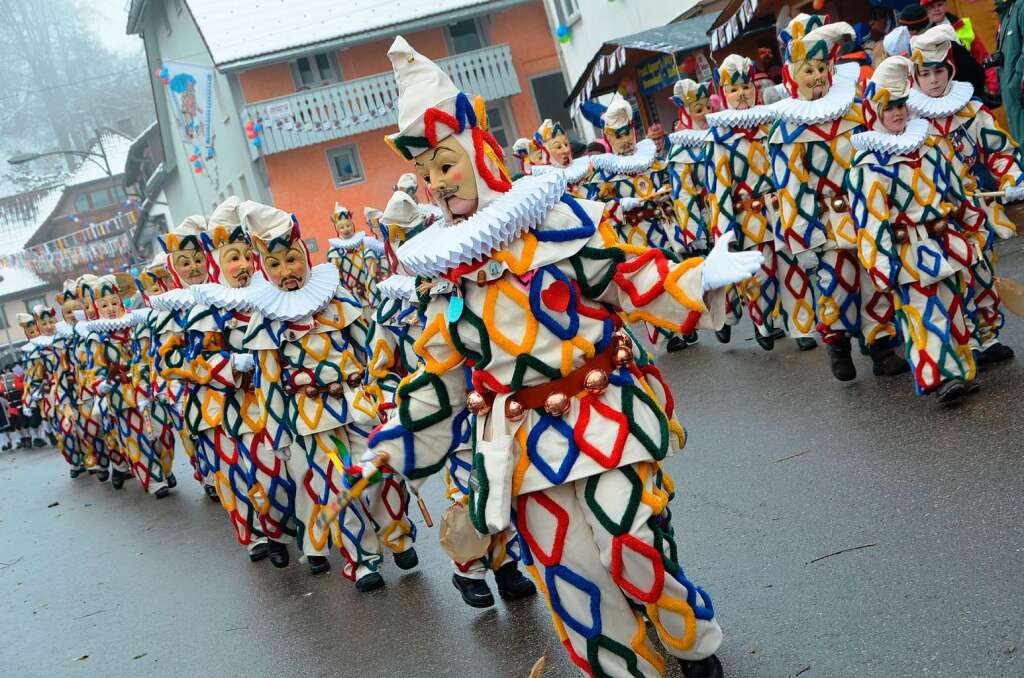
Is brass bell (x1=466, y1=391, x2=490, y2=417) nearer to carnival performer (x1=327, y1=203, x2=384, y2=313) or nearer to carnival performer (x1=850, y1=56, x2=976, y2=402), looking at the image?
carnival performer (x1=850, y1=56, x2=976, y2=402)

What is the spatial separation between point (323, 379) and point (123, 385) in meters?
6.31

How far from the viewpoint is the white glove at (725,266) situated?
150 inches

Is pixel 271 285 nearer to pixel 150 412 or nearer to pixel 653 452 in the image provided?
pixel 653 452

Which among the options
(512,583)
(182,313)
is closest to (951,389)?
(512,583)

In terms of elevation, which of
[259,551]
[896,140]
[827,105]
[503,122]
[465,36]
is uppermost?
[465,36]

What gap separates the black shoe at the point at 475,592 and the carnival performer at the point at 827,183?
318 centimetres

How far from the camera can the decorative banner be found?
3388 cm

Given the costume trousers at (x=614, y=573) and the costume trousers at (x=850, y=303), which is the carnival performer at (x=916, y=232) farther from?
the costume trousers at (x=614, y=573)

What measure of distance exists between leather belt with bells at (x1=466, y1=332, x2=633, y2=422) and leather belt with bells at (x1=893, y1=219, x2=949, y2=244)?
10.5ft

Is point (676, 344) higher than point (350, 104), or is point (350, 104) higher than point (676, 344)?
point (350, 104)

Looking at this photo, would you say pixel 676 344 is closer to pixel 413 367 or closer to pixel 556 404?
pixel 413 367

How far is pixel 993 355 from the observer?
24.3ft

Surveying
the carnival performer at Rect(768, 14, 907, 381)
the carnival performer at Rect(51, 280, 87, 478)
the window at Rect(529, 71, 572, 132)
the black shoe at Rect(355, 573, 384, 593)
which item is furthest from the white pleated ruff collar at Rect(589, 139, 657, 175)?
the window at Rect(529, 71, 572, 132)

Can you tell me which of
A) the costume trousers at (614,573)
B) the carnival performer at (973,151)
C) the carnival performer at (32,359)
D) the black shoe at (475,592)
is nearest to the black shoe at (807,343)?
the carnival performer at (973,151)
